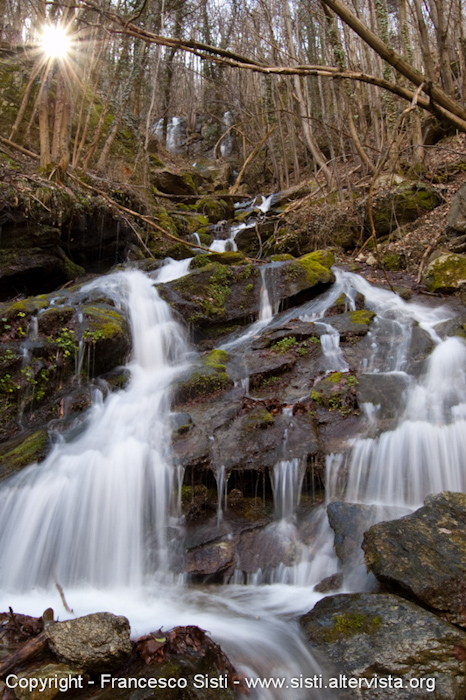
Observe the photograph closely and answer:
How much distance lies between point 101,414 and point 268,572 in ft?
11.4

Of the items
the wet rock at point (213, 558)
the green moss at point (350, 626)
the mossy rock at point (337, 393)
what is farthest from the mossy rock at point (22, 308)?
the green moss at point (350, 626)

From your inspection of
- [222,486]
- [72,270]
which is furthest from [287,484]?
[72,270]

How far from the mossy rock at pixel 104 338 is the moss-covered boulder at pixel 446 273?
654 centimetres

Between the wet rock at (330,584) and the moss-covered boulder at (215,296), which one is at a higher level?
the moss-covered boulder at (215,296)

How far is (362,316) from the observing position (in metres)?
8.64

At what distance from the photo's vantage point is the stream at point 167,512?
391cm

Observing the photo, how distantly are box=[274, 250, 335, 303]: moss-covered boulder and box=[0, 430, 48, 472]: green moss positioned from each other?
5975 mm

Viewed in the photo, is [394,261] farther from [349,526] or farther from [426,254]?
[349,526]

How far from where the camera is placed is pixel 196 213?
1681 centimetres

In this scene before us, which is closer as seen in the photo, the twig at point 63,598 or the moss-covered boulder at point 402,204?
the twig at point 63,598

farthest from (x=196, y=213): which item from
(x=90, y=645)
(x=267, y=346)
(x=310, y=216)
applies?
(x=90, y=645)

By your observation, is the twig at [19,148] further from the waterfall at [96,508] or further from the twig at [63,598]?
the twig at [63,598]

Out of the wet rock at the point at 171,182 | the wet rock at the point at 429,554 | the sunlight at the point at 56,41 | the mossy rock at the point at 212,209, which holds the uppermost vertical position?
the sunlight at the point at 56,41

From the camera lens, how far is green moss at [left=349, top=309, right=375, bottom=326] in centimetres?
845
